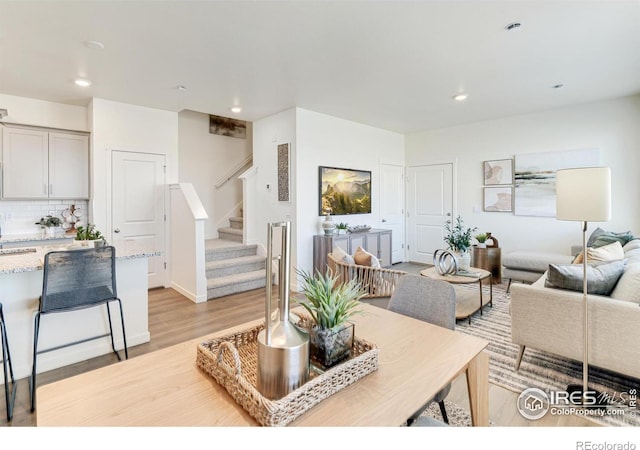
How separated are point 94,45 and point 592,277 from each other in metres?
4.36

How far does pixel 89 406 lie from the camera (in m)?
0.91

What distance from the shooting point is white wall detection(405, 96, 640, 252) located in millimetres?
4422

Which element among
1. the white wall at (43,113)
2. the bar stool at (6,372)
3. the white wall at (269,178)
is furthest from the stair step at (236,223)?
the bar stool at (6,372)

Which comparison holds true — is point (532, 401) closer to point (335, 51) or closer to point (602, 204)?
point (602, 204)

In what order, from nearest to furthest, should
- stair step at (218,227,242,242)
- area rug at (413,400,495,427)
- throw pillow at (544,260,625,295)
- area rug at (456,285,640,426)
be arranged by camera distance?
area rug at (413,400,495,427)
area rug at (456,285,640,426)
throw pillow at (544,260,625,295)
stair step at (218,227,242,242)

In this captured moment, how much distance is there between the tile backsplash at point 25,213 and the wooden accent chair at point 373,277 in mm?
3969

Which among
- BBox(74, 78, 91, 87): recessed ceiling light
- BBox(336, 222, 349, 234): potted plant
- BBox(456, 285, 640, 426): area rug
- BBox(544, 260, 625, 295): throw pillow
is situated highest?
BBox(74, 78, 91, 87): recessed ceiling light

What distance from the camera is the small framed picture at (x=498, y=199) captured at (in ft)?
17.8

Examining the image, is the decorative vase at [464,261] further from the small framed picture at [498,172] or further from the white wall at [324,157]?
the small framed picture at [498,172]

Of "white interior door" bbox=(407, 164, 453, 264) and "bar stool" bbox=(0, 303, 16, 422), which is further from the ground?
"white interior door" bbox=(407, 164, 453, 264)

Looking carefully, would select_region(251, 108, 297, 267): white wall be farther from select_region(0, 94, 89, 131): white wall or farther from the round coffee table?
select_region(0, 94, 89, 131): white wall

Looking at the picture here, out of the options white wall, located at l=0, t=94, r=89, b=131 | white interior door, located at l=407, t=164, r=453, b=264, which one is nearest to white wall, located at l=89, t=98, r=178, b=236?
white wall, located at l=0, t=94, r=89, b=131

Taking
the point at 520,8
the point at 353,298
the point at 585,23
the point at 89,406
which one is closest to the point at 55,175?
the point at 89,406

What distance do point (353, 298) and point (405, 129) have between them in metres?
5.72
